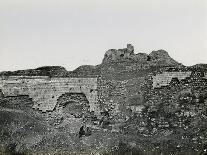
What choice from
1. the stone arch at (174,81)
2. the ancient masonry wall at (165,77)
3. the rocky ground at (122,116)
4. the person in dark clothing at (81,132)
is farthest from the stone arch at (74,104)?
the stone arch at (174,81)

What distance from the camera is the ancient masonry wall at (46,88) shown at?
1541 cm

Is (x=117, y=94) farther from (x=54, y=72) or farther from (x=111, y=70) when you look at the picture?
(x=54, y=72)

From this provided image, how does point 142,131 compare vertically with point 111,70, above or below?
below

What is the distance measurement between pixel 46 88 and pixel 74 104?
98cm

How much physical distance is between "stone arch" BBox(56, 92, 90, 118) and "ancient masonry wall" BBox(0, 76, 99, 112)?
10cm

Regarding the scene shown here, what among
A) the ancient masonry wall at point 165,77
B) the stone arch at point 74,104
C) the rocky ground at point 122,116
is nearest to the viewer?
the rocky ground at point 122,116

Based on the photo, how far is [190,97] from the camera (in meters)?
14.3

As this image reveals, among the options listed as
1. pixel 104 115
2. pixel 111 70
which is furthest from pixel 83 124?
pixel 111 70

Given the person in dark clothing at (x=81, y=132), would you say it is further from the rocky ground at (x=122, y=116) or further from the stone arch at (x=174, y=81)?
the stone arch at (x=174, y=81)

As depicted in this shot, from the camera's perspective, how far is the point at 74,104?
15469mm

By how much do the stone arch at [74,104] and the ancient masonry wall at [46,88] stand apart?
3.9 inches

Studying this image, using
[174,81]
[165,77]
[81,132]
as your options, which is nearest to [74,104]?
[81,132]

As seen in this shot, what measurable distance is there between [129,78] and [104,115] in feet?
4.11

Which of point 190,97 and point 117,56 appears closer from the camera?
point 190,97
